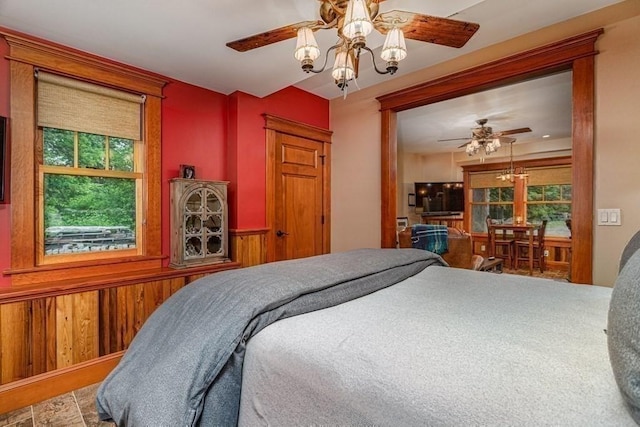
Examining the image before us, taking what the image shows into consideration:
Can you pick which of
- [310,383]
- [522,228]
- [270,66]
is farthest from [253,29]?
[522,228]

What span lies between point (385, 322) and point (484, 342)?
0.30 m

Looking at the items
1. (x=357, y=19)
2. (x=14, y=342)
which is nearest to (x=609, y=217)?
(x=357, y=19)

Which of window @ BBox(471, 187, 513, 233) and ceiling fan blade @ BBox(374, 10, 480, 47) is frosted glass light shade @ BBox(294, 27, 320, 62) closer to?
ceiling fan blade @ BBox(374, 10, 480, 47)

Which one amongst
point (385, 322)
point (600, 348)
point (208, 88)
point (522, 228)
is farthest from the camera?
Answer: point (522, 228)

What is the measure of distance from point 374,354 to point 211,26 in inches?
85.4

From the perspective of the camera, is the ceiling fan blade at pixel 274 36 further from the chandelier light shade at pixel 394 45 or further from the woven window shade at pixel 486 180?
the woven window shade at pixel 486 180

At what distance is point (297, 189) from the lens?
3701 mm

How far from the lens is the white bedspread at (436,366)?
2.16ft

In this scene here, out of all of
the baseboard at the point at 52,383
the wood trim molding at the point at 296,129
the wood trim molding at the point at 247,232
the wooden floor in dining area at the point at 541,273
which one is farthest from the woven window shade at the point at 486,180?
the baseboard at the point at 52,383

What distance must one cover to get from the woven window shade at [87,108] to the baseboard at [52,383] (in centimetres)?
169

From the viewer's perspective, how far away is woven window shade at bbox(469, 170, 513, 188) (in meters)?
7.03

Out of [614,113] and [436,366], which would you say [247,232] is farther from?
[614,113]

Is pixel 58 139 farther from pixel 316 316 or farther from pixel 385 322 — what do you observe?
pixel 385 322

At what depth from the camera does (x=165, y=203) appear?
9.32 feet
